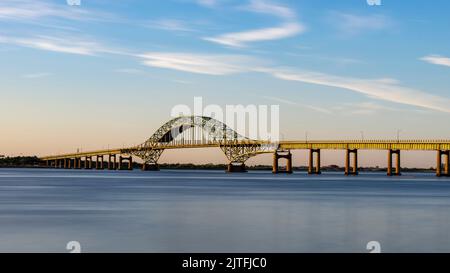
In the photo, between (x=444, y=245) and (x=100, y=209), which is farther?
(x=100, y=209)

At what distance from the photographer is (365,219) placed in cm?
4653

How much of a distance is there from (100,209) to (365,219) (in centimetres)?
1903
